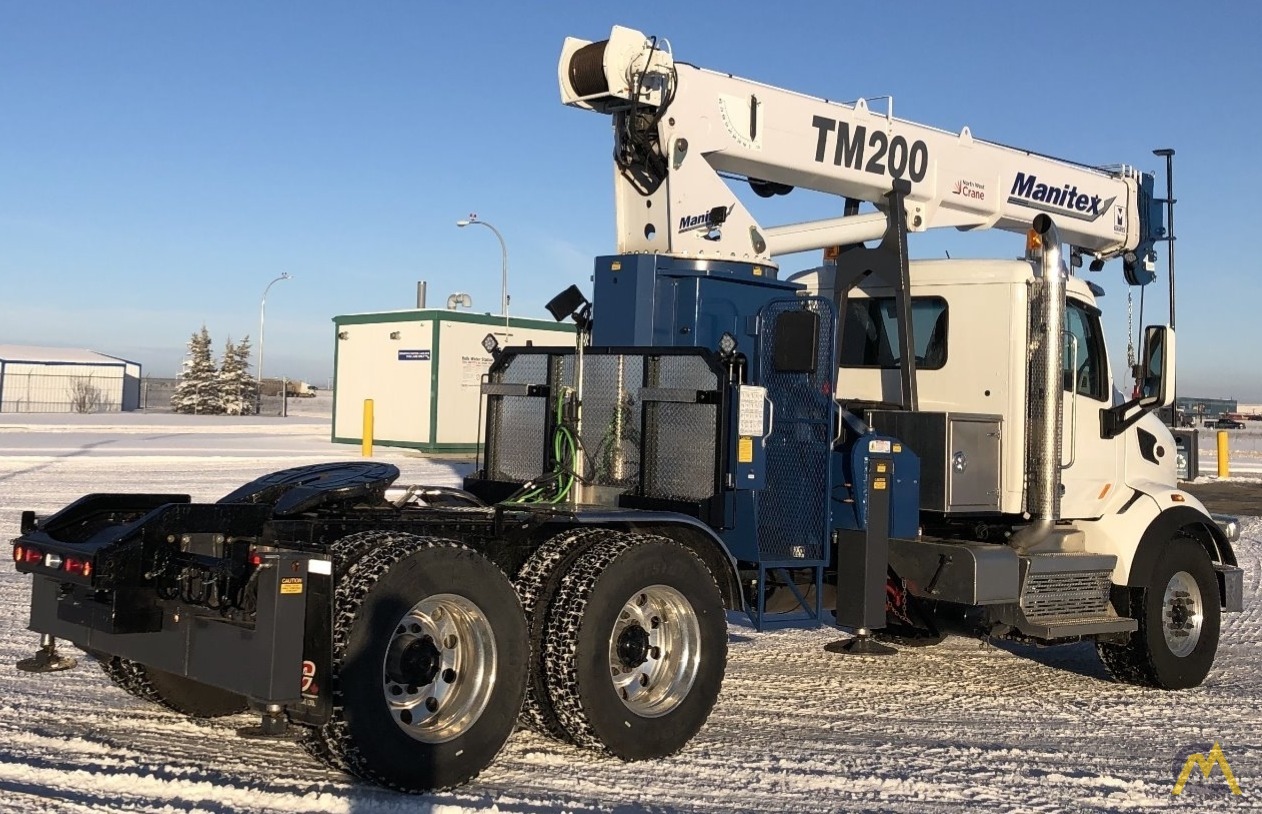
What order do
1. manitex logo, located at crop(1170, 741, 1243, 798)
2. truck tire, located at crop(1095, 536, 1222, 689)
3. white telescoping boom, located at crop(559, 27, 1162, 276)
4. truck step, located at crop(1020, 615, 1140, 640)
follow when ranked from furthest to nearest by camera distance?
1. truck tire, located at crop(1095, 536, 1222, 689)
2. truck step, located at crop(1020, 615, 1140, 640)
3. white telescoping boom, located at crop(559, 27, 1162, 276)
4. manitex logo, located at crop(1170, 741, 1243, 798)

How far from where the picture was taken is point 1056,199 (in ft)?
34.5

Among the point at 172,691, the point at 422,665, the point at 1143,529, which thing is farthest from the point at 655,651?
the point at 1143,529

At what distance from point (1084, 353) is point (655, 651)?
4457mm

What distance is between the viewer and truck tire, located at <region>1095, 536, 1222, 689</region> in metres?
8.70

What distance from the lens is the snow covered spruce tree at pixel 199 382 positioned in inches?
3184

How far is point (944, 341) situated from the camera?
908cm

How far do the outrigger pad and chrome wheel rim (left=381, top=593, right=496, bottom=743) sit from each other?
2.96ft

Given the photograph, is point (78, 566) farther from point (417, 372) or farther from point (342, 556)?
point (417, 372)

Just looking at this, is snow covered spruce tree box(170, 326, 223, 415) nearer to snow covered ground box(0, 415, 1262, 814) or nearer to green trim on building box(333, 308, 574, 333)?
green trim on building box(333, 308, 574, 333)

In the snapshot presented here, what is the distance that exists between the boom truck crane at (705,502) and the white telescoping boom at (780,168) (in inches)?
0.9

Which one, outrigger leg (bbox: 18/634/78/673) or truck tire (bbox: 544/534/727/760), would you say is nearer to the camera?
truck tire (bbox: 544/534/727/760)

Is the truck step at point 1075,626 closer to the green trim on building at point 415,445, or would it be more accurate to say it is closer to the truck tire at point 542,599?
the truck tire at point 542,599

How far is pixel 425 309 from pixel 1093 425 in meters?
26.2

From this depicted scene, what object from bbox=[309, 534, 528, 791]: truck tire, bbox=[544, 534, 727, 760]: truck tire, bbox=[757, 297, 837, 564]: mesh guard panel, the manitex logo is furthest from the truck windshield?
bbox=[309, 534, 528, 791]: truck tire
